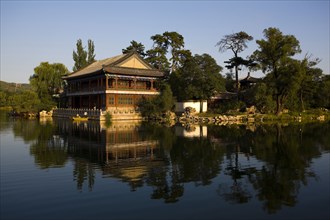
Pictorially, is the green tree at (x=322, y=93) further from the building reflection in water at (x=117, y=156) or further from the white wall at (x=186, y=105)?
the building reflection in water at (x=117, y=156)

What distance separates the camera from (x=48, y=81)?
61312mm

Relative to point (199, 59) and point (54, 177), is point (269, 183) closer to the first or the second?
point (54, 177)

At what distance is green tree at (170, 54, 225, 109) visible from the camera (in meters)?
45.7

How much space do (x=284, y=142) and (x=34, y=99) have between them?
153ft

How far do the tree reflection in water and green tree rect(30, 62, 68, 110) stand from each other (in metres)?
38.0

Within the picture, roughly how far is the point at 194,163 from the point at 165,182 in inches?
134

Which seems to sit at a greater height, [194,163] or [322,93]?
[322,93]

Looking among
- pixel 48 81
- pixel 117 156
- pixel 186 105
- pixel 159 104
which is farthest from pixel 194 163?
pixel 48 81

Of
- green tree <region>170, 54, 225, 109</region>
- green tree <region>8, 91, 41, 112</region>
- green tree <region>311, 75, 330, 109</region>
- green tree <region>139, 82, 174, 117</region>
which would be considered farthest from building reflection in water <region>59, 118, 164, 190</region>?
green tree <region>311, 75, 330, 109</region>

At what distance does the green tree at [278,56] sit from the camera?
4431 cm

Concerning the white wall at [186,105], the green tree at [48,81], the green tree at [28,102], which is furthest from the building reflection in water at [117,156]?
the green tree at [48,81]

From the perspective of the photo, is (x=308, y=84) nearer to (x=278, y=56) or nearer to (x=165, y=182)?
(x=278, y=56)

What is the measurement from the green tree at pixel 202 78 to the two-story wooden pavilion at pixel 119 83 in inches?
267

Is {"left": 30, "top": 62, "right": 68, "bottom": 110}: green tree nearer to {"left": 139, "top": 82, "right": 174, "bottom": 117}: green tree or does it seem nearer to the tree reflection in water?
{"left": 139, "top": 82, "right": 174, "bottom": 117}: green tree
